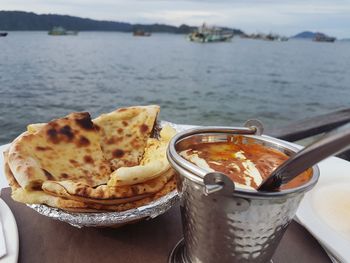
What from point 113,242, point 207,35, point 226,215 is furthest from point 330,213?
point 207,35

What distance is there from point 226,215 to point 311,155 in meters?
0.21

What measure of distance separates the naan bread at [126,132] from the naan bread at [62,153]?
1.6 inches

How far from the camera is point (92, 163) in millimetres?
1067

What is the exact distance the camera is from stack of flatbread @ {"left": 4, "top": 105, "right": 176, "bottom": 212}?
31.8 inches

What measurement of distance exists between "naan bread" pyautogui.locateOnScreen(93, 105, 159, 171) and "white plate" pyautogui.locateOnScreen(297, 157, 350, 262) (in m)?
0.55

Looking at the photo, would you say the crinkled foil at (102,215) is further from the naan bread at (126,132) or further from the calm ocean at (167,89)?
the calm ocean at (167,89)

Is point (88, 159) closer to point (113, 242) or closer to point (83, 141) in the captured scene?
point (83, 141)

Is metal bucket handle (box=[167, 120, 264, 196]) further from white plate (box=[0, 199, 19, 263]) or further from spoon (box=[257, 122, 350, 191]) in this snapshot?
white plate (box=[0, 199, 19, 263])

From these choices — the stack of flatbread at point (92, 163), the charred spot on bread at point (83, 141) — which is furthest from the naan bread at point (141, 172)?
the charred spot on bread at point (83, 141)

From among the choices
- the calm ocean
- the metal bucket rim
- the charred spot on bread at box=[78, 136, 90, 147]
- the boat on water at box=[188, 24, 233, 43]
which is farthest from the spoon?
the boat on water at box=[188, 24, 233, 43]

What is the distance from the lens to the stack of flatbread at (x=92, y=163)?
2.65 ft

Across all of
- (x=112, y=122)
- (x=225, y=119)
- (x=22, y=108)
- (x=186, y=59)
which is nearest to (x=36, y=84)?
(x=22, y=108)

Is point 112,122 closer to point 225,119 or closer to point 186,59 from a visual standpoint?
point 225,119

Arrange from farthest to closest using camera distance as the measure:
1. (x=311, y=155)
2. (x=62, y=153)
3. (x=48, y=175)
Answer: (x=62, y=153) → (x=48, y=175) → (x=311, y=155)
